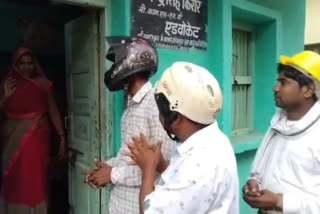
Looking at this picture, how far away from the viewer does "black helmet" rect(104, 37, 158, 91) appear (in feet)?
6.48

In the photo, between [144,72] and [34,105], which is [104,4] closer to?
[144,72]

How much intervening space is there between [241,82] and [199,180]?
3041 mm

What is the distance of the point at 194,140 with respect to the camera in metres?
1.33

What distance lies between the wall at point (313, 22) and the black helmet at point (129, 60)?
309 inches

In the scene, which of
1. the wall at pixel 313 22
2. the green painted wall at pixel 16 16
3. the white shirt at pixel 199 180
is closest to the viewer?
the white shirt at pixel 199 180

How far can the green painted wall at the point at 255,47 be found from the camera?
2873 mm

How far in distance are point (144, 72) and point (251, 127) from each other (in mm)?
2658

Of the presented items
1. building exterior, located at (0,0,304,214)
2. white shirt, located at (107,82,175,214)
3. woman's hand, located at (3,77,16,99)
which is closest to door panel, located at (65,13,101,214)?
building exterior, located at (0,0,304,214)

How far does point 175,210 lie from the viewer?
1256mm

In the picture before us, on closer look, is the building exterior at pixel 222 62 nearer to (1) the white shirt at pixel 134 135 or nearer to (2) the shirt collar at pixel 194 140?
(1) the white shirt at pixel 134 135

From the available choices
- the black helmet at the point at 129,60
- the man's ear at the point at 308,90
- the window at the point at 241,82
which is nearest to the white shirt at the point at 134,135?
the black helmet at the point at 129,60

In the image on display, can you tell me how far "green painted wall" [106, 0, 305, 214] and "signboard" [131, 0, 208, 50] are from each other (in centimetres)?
7

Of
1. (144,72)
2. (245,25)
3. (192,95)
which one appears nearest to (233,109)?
(245,25)

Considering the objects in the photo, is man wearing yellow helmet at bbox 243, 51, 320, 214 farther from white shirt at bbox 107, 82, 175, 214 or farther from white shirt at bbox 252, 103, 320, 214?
white shirt at bbox 107, 82, 175, 214
